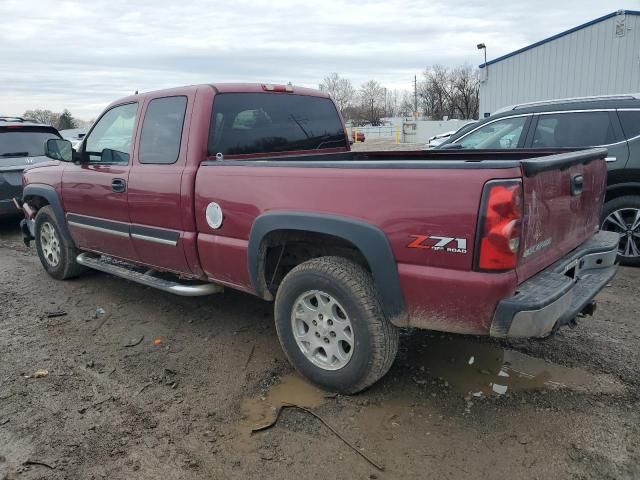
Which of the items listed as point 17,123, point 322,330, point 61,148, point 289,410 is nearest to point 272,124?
point 322,330

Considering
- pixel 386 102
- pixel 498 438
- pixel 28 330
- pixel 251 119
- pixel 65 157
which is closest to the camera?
pixel 498 438

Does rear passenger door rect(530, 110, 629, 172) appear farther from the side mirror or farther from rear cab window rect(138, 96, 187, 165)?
the side mirror

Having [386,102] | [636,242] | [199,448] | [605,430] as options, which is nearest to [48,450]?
[199,448]

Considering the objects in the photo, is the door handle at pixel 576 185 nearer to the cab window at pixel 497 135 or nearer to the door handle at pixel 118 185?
the cab window at pixel 497 135

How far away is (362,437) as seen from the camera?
9.30 feet

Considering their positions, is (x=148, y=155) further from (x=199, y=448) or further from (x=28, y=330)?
(x=199, y=448)

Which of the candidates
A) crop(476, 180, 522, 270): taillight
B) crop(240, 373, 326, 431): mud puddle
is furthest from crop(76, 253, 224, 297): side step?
crop(476, 180, 522, 270): taillight

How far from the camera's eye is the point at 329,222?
9.75ft

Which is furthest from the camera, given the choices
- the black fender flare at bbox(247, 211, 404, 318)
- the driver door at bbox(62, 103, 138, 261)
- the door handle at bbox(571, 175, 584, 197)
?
the driver door at bbox(62, 103, 138, 261)

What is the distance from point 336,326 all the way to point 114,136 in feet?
9.75

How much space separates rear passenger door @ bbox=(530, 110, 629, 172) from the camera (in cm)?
577

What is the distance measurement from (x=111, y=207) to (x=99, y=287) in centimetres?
145

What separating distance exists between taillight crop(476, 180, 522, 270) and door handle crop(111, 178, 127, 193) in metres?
3.07

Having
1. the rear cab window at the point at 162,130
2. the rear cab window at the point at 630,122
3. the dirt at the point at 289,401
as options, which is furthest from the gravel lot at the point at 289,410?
the rear cab window at the point at 630,122
